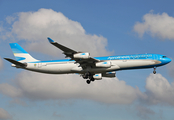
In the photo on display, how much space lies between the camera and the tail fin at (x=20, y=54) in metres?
59.3

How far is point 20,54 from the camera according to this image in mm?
60062

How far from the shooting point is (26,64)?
185 feet

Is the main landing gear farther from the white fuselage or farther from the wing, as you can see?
the wing

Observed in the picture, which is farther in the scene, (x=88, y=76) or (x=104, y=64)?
(x=88, y=76)

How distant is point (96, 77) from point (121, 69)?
28.1 ft

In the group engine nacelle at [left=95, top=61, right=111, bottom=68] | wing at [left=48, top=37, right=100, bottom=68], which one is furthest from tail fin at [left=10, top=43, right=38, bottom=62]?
engine nacelle at [left=95, top=61, right=111, bottom=68]

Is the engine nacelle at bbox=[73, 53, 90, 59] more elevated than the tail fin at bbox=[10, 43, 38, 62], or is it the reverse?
the tail fin at bbox=[10, 43, 38, 62]

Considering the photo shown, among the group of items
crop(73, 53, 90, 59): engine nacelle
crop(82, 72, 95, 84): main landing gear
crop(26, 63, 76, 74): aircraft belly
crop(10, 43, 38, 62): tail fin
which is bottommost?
crop(82, 72, 95, 84): main landing gear

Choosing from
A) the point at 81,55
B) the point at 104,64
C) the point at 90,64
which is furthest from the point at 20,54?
the point at 104,64

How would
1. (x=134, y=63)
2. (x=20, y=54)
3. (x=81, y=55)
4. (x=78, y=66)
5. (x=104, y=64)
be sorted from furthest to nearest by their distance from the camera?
(x=20, y=54)
(x=78, y=66)
(x=104, y=64)
(x=134, y=63)
(x=81, y=55)

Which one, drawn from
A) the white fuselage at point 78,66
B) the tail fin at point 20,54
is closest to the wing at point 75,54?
the white fuselage at point 78,66

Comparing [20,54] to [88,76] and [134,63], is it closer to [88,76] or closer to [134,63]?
[88,76]

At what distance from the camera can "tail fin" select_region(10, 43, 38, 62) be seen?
5932 cm

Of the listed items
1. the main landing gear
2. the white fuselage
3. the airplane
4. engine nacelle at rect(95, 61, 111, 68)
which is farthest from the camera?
the main landing gear
